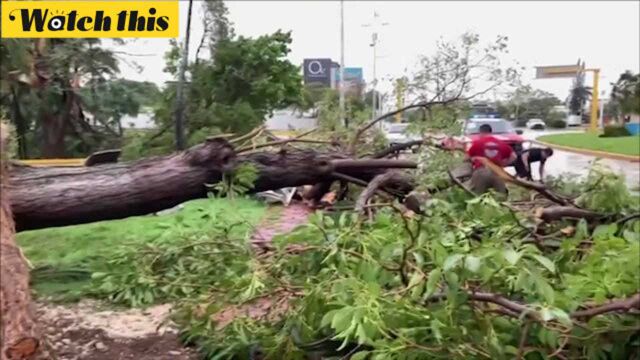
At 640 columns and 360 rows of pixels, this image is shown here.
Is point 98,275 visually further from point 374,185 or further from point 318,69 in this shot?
point 318,69

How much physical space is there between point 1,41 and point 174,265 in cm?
771

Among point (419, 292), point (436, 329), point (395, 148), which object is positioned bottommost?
point (436, 329)

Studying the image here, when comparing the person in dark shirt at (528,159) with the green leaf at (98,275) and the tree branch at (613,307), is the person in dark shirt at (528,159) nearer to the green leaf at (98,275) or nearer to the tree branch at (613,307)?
the green leaf at (98,275)

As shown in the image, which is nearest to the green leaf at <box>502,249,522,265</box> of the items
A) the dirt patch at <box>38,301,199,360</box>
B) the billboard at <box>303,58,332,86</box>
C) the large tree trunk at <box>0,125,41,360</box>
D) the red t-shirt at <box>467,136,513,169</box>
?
the large tree trunk at <box>0,125,41,360</box>

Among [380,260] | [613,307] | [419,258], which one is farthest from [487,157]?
[419,258]

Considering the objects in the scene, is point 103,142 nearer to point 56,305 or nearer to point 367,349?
point 56,305

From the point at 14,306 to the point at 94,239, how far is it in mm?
4127

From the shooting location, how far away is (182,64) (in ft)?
44.4

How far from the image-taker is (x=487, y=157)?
562 cm

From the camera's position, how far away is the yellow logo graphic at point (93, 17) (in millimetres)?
5379

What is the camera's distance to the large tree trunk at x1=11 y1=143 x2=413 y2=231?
4.32 m

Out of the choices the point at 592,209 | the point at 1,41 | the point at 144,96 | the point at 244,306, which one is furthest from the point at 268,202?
the point at 144,96

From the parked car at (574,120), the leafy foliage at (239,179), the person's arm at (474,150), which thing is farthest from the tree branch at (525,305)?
the parked car at (574,120)

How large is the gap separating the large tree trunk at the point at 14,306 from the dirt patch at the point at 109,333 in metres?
0.85
